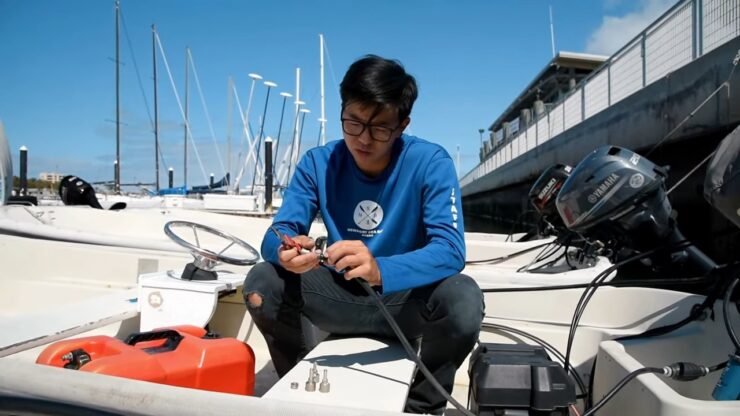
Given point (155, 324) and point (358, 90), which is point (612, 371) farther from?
point (155, 324)

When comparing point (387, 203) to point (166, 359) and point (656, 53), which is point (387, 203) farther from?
point (656, 53)

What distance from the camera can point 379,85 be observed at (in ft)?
5.34

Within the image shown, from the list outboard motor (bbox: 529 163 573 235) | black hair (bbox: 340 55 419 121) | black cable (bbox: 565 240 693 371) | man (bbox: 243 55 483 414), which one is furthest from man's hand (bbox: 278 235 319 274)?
outboard motor (bbox: 529 163 573 235)

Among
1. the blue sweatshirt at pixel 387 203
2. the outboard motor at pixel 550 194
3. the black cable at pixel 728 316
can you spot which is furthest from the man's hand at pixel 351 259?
the outboard motor at pixel 550 194

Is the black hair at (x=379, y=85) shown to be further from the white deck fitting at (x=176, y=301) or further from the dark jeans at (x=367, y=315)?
the white deck fitting at (x=176, y=301)

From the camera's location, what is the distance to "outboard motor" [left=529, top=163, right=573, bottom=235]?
3.88 metres

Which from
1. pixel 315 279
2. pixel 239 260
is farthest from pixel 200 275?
pixel 315 279

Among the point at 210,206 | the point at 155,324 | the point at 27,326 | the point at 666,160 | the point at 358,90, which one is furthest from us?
the point at 210,206

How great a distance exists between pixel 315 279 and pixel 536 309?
4.02ft

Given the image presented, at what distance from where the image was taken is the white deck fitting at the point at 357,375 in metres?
1.34

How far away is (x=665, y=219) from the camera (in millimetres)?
2365

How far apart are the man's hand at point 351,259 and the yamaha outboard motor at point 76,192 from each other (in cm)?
582

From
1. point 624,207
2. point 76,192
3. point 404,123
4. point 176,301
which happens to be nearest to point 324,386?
point 404,123

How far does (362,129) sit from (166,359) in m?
0.93
